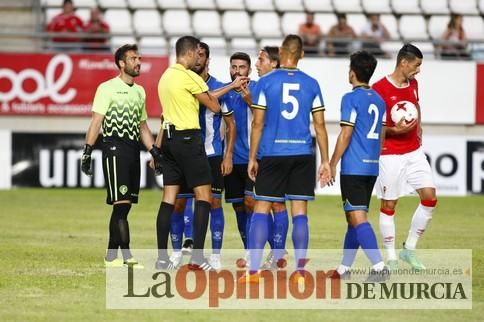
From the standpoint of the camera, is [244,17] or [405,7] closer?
[244,17]

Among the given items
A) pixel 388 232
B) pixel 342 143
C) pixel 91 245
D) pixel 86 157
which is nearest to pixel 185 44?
pixel 86 157

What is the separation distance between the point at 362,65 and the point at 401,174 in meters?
1.77

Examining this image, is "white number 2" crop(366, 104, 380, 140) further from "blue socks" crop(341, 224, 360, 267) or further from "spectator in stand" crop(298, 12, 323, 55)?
"spectator in stand" crop(298, 12, 323, 55)

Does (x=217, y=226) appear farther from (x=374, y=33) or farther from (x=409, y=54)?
(x=374, y=33)

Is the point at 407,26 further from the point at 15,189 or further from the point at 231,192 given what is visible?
the point at 231,192

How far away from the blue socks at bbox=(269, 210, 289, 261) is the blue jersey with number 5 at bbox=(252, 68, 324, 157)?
26.1 inches

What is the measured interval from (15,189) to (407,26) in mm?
10214

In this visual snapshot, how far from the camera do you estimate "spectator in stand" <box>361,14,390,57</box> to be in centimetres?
2517

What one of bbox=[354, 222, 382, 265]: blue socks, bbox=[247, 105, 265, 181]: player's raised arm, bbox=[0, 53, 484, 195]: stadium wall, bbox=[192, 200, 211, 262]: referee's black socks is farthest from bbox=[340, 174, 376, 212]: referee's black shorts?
bbox=[0, 53, 484, 195]: stadium wall

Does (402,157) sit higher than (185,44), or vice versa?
(185,44)

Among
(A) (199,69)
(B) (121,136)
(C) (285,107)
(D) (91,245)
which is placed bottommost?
(D) (91,245)

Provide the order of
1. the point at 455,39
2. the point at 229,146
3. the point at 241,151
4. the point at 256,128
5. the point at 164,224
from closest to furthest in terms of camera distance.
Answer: the point at 256,128
the point at 164,224
the point at 229,146
the point at 241,151
the point at 455,39

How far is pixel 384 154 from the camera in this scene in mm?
12172

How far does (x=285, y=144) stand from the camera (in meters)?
10.6
